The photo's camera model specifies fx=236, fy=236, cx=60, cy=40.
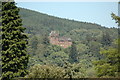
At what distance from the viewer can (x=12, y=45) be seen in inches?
779

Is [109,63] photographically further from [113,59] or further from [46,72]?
[46,72]

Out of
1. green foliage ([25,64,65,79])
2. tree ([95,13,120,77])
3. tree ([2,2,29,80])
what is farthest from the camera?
tree ([2,2,29,80])

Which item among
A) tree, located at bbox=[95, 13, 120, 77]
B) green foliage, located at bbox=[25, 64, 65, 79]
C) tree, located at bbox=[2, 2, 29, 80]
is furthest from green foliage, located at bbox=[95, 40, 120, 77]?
tree, located at bbox=[2, 2, 29, 80]

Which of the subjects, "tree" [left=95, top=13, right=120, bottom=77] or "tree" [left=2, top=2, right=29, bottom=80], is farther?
"tree" [left=2, top=2, right=29, bottom=80]

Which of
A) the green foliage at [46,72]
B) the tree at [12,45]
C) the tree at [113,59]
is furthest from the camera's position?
the tree at [12,45]

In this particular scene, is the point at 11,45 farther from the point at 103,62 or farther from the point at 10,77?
the point at 103,62

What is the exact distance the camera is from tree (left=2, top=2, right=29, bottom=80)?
19734mm

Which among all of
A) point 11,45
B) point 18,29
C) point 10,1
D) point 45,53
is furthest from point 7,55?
point 45,53

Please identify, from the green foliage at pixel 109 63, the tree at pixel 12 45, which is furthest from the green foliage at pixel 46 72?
the green foliage at pixel 109 63

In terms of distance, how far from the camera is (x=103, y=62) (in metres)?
15.3

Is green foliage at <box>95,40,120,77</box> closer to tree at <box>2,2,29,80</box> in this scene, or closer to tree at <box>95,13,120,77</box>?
tree at <box>95,13,120,77</box>

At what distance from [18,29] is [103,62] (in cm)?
897

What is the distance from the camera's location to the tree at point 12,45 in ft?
64.7

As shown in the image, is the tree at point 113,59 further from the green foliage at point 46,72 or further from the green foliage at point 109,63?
the green foliage at point 46,72
